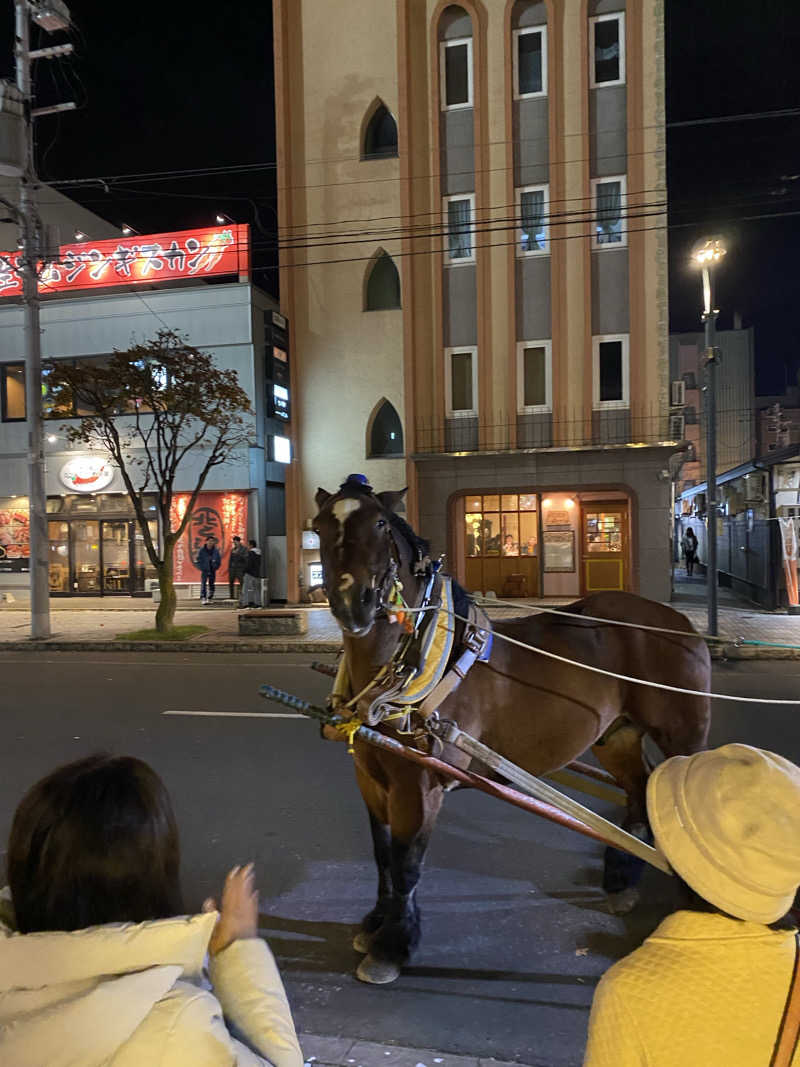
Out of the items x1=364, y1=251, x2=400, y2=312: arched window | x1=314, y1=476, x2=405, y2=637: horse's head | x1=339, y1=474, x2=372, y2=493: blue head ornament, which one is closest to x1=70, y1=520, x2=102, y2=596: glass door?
x1=364, y1=251, x2=400, y2=312: arched window

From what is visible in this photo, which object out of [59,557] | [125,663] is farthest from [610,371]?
[59,557]

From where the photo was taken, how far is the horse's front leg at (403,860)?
3127 mm

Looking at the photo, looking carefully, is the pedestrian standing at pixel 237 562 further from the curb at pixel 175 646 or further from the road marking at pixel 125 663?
the road marking at pixel 125 663

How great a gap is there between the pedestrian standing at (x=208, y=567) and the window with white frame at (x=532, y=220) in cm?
1099

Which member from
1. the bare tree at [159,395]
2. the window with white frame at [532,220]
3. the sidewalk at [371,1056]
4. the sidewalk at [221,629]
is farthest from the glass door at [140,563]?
the sidewalk at [371,1056]

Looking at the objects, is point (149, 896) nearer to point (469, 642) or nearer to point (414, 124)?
point (469, 642)

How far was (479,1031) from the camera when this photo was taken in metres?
2.85

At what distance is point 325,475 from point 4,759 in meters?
12.8

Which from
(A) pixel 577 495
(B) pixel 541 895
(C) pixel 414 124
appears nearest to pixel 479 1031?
(B) pixel 541 895

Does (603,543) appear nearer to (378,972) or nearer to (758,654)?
(758,654)

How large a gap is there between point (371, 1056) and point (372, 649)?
5.06ft

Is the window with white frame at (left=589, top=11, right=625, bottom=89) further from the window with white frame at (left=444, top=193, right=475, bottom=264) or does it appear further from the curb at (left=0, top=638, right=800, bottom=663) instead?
the curb at (left=0, top=638, right=800, bottom=663)

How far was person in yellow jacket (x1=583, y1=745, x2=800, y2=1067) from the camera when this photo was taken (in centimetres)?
116

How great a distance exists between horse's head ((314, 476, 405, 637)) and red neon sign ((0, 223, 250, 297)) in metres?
17.7
